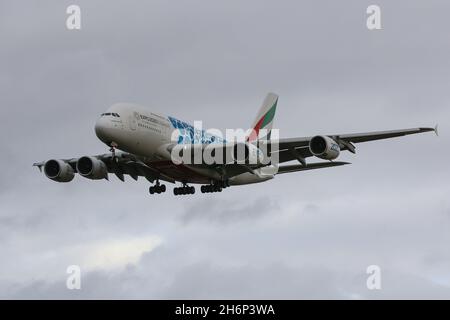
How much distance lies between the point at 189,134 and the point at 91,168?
7246 mm

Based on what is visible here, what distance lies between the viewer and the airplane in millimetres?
54969

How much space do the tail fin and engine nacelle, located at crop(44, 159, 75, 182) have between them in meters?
14.4

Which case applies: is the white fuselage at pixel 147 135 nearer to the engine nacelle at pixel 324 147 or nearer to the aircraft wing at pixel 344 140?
the aircraft wing at pixel 344 140

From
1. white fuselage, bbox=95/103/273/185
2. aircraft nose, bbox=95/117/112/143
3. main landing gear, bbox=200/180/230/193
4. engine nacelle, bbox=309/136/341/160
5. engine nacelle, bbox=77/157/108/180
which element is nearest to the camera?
aircraft nose, bbox=95/117/112/143

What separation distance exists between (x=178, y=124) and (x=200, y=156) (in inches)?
98.4

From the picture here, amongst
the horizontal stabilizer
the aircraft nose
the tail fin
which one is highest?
the aircraft nose

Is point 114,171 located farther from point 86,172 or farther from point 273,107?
point 273,107

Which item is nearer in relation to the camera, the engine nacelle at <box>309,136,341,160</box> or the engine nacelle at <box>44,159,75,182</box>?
the engine nacelle at <box>309,136,341,160</box>

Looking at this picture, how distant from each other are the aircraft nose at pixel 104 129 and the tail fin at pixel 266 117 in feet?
57.4

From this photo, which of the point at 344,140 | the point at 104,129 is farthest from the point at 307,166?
the point at 104,129

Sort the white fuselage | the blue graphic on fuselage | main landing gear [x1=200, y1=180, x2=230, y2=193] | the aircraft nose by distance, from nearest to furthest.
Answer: the aircraft nose, the white fuselage, the blue graphic on fuselage, main landing gear [x1=200, y1=180, x2=230, y2=193]

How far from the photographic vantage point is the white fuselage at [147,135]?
5425 cm

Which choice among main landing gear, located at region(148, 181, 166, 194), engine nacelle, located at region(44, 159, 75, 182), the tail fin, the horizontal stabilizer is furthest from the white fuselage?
the tail fin

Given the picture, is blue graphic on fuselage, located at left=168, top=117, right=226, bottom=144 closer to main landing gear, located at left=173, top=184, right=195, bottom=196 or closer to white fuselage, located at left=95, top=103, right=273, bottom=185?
white fuselage, located at left=95, top=103, right=273, bottom=185
